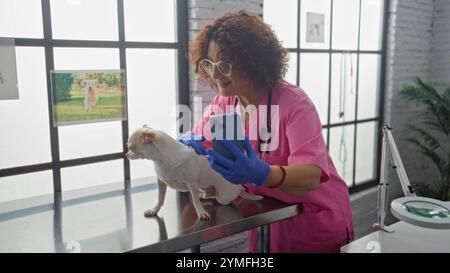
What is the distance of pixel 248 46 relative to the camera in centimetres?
129

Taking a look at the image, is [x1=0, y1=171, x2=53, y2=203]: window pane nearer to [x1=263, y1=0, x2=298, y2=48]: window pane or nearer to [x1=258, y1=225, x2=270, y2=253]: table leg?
[x1=258, y1=225, x2=270, y2=253]: table leg

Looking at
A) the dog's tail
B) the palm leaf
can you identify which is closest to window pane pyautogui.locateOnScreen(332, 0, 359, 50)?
the palm leaf

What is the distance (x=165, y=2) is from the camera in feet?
6.79

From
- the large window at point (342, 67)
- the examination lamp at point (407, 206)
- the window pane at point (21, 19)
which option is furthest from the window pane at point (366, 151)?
the window pane at point (21, 19)

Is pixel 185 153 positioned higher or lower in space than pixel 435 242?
higher

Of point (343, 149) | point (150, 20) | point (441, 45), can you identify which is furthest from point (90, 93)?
point (441, 45)

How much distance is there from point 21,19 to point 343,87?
2.31m

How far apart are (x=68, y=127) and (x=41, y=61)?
31cm

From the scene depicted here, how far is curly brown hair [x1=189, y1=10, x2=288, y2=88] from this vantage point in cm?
128

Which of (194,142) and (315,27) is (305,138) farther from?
(315,27)

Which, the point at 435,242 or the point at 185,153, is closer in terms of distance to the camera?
the point at 185,153

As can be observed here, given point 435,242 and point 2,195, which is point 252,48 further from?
point 2,195

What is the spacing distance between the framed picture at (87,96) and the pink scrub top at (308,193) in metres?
0.60
